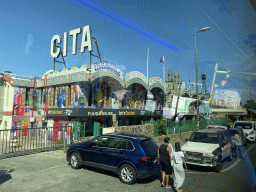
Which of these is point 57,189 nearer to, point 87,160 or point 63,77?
point 87,160

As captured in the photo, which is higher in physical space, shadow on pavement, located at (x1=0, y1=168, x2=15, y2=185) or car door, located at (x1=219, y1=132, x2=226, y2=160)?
car door, located at (x1=219, y1=132, x2=226, y2=160)

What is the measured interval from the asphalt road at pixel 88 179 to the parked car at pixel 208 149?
513mm

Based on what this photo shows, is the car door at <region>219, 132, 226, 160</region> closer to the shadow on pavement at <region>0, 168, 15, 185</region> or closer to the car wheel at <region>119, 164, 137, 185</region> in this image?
the car wheel at <region>119, 164, 137, 185</region>

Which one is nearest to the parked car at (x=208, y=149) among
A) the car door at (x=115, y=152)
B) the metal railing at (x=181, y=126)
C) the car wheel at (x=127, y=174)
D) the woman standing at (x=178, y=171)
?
the woman standing at (x=178, y=171)

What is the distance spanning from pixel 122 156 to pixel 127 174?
670 mm

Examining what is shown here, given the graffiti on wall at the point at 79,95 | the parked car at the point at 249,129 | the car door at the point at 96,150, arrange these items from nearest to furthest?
the car door at the point at 96,150
the graffiti on wall at the point at 79,95
the parked car at the point at 249,129

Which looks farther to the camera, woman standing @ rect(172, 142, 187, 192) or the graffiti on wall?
the graffiti on wall

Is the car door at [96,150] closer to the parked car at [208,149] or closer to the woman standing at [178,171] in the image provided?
the woman standing at [178,171]

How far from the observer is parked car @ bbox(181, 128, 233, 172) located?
27.4ft

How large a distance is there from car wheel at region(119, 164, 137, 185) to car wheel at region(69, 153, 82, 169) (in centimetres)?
226

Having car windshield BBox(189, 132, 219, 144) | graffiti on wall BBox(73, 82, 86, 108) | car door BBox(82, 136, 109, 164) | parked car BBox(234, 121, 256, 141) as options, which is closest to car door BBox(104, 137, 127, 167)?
car door BBox(82, 136, 109, 164)

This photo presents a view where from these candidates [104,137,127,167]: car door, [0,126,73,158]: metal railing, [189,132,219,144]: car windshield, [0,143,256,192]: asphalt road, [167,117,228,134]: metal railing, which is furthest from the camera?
[167,117,228,134]: metal railing

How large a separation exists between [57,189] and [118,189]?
6.78ft

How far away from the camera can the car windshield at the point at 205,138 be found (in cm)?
974
